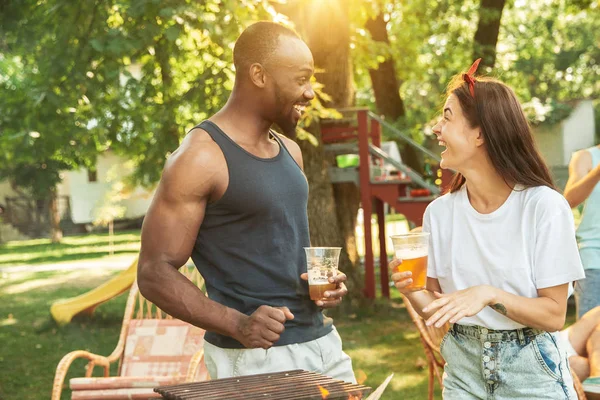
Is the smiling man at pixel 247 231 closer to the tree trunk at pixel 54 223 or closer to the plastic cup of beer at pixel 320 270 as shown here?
the plastic cup of beer at pixel 320 270

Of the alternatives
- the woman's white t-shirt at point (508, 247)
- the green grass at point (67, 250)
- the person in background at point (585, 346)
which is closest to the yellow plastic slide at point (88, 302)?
the person in background at point (585, 346)

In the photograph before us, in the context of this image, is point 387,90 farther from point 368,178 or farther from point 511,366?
point 511,366

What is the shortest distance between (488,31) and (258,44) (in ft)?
54.8

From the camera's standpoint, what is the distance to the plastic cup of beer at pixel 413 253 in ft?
9.50

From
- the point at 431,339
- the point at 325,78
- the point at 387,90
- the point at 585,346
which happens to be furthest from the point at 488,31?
the point at 585,346

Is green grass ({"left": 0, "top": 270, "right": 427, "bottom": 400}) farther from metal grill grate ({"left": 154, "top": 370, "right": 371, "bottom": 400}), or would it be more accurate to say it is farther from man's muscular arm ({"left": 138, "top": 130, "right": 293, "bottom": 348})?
metal grill grate ({"left": 154, "top": 370, "right": 371, "bottom": 400})

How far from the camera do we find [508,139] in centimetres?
303

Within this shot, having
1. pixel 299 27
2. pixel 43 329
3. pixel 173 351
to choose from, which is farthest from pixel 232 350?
pixel 43 329

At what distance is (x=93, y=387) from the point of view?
5.71 metres

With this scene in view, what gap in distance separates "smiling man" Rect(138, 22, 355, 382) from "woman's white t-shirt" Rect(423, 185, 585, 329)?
1.40 feet

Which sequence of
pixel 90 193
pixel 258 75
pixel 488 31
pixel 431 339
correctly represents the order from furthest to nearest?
pixel 90 193
pixel 488 31
pixel 431 339
pixel 258 75

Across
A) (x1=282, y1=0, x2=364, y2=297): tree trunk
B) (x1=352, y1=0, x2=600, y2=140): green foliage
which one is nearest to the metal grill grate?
(x1=352, y1=0, x2=600, y2=140): green foliage

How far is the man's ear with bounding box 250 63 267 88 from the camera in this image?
3.26m

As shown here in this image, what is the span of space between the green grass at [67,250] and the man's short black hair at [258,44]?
21064 mm
